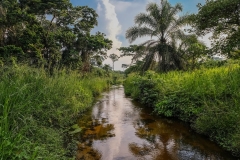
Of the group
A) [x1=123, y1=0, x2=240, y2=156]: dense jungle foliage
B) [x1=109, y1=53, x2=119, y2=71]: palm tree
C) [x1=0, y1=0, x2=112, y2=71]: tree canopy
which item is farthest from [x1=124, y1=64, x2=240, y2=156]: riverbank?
[x1=109, y1=53, x2=119, y2=71]: palm tree

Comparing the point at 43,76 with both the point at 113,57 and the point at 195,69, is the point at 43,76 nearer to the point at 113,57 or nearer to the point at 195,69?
the point at 195,69

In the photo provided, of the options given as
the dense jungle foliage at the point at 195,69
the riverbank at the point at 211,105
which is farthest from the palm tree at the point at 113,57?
the riverbank at the point at 211,105

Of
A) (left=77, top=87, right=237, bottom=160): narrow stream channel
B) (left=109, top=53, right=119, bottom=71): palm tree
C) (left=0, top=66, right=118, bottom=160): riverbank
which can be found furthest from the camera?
(left=109, top=53, right=119, bottom=71): palm tree

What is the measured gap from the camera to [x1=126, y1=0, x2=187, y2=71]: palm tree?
12984mm

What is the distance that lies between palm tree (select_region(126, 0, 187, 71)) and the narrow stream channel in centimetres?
752

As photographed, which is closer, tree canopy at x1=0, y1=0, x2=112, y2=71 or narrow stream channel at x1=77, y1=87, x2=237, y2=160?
narrow stream channel at x1=77, y1=87, x2=237, y2=160

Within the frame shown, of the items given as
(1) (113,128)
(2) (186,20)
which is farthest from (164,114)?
(2) (186,20)

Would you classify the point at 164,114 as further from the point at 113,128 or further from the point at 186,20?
the point at 186,20

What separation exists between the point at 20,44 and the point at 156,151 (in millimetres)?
10980

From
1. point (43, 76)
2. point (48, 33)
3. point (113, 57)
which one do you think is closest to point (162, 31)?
point (48, 33)

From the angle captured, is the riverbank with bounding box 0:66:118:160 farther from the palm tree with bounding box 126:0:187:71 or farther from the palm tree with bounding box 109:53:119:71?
the palm tree with bounding box 109:53:119:71

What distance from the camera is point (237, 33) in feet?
34.6

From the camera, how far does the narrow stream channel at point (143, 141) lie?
3.60m

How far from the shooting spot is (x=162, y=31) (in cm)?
1339
